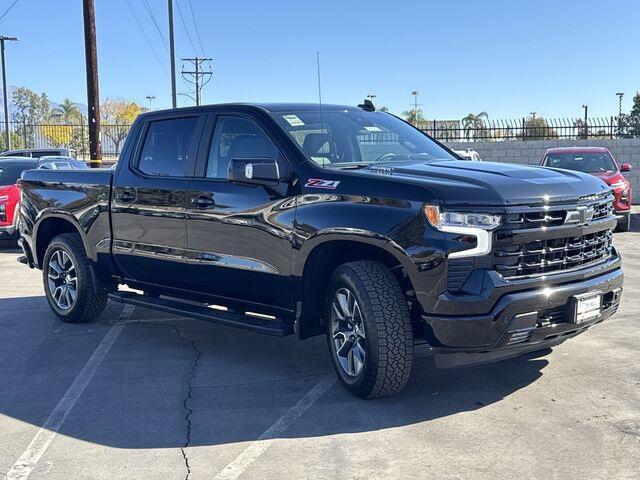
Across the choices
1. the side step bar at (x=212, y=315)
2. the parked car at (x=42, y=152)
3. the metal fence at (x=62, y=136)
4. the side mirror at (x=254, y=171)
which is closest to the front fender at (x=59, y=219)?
the side step bar at (x=212, y=315)

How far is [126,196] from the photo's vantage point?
6.51m

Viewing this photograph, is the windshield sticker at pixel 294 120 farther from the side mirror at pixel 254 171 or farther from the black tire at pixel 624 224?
the black tire at pixel 624 224

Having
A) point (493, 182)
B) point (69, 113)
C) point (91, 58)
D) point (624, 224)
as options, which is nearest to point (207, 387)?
point (493, 182)

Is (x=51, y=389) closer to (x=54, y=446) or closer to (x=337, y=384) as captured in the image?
(x=54, y=446)

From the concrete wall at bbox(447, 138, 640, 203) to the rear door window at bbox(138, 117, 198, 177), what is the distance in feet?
61.4

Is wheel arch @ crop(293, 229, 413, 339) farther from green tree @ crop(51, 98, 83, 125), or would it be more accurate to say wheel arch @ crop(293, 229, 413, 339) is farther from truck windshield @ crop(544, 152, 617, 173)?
green tree @ crop(51, 98, 83, 125)

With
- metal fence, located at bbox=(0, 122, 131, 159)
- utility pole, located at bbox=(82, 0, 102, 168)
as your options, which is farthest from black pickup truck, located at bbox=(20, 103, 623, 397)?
metal fence, located at bbox=(0, 122, 131, 159)

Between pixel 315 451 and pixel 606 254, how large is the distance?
246 cm

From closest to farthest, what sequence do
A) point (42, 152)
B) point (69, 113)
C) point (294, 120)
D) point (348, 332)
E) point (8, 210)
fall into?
point (348, 332)
point (294, 120)
point (8, 210)
point (42, 152)
point (69, 113)

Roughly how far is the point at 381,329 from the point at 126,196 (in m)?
2.97

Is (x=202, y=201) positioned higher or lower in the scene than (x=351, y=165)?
lower

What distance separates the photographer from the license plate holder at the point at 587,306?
4.55 metres

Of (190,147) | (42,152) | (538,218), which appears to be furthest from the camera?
(42,152)

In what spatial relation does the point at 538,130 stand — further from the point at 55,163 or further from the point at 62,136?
the point at 62,136
